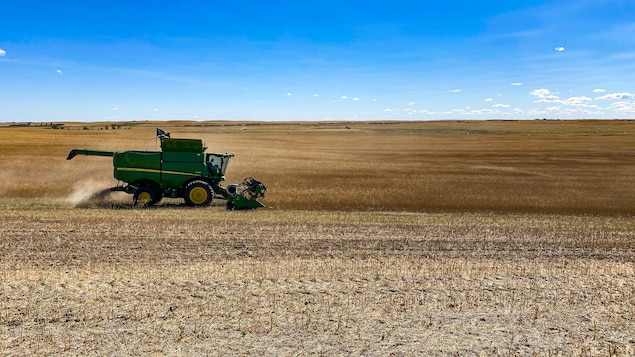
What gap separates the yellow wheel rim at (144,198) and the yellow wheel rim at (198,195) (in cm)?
181

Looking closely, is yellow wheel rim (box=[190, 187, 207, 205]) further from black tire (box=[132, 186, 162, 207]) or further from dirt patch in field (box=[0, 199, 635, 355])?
dirt patch in field (box=[0, 199, 635, 355])

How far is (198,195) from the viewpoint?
22062 millimetres

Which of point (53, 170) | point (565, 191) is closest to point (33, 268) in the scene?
point (53, 170)

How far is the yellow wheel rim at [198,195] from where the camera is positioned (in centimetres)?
2202

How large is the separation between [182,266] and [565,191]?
81.4 ft

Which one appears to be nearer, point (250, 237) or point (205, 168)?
point (250, 237)

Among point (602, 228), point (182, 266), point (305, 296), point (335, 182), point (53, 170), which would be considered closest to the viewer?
point (305, 296)

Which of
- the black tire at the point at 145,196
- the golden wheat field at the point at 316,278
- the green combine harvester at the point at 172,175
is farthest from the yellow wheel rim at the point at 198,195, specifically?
the black tire at the point at 145,196

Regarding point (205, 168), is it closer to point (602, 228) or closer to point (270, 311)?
point (270, 311)

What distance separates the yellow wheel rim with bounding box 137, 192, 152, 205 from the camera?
2177 cm

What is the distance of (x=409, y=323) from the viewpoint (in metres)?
9.47

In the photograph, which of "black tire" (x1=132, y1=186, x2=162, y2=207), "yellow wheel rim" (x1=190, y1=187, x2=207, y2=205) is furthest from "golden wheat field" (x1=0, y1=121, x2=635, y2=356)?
"yellow wheel rim" (x1=190, y1=187, x2=207, y2=205)

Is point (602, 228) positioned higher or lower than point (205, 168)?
lower

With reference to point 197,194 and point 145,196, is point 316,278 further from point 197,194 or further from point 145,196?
point 145,196
